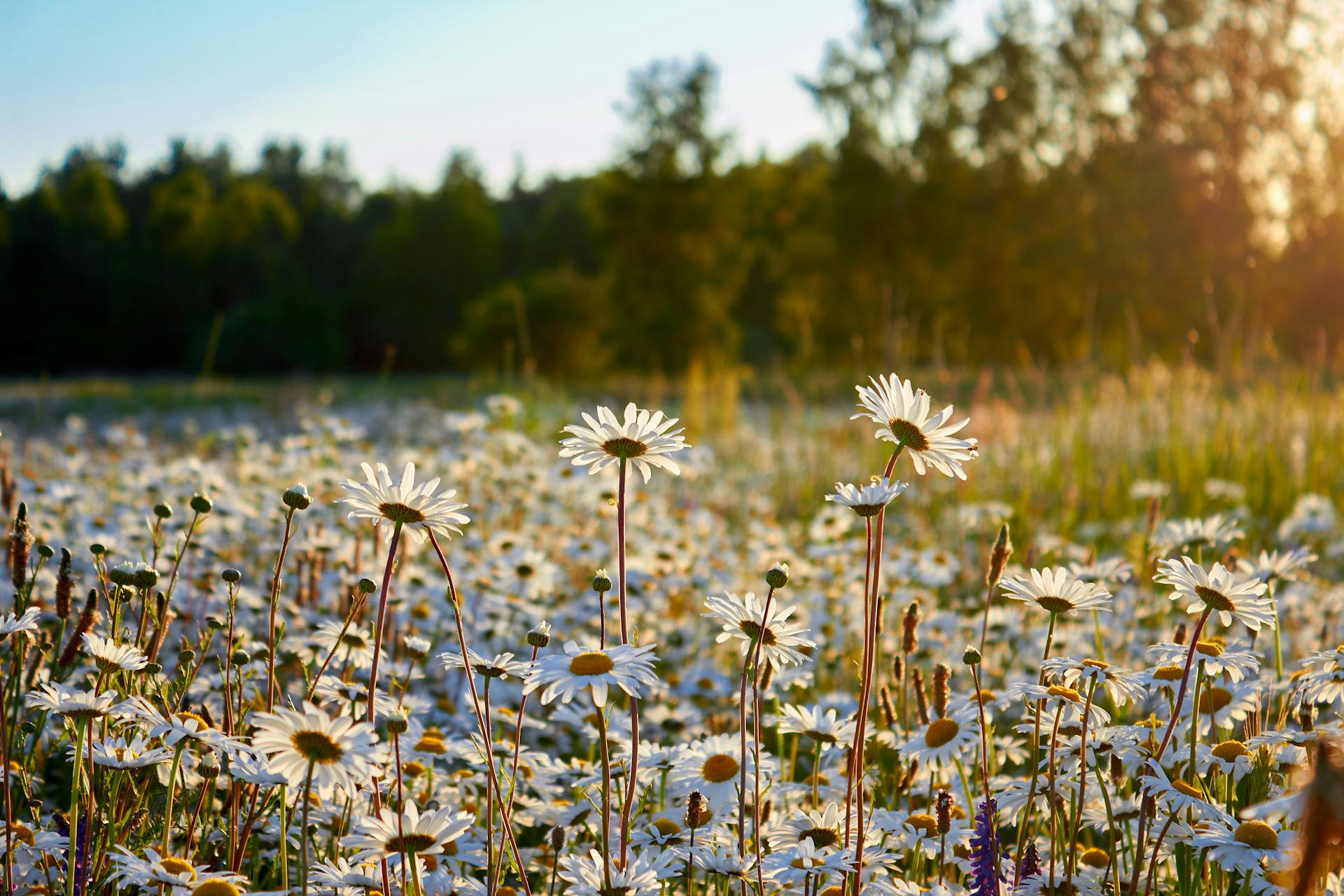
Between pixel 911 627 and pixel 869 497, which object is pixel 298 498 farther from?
pixel 911 627

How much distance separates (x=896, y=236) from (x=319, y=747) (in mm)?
24785

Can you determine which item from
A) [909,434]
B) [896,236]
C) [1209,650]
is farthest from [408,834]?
[896,236]

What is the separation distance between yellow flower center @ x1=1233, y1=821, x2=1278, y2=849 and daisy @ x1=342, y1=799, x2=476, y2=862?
2.81 feet

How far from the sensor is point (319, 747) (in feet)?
3.45

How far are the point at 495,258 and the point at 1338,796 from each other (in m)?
37.7

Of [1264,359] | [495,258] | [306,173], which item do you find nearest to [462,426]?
[1264,359]

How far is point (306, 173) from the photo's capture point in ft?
155

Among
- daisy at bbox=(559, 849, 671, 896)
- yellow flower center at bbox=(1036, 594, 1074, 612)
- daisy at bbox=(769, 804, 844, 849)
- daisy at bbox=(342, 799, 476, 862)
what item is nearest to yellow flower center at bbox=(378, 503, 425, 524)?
daisy at bbox=(342, 799, 476, 862)

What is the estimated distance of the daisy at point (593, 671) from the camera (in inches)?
42.9

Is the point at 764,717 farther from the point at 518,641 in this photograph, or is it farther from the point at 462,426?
the point at 462,426

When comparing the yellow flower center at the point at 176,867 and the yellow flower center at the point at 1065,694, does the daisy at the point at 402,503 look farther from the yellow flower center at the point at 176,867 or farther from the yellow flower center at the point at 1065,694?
the yellow flower center at the point at 1065,694

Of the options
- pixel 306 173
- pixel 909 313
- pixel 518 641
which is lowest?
pixel 518 641

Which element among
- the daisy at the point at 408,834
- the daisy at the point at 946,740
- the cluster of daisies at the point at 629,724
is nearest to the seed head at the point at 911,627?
the cluster of daisies at the point at 629,724

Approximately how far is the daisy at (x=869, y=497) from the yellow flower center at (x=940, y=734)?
0.52 meters
